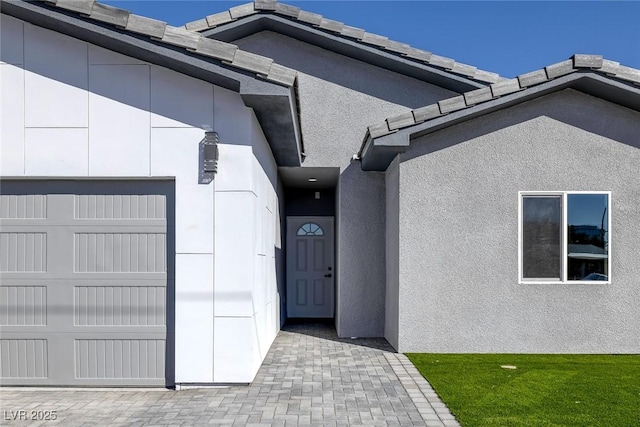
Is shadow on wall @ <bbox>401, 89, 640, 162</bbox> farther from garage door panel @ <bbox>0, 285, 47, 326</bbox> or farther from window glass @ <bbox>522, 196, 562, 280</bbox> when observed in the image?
garage door panel @ <bbox>0, 285, 47, 326</bbox>

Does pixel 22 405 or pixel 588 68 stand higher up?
pixel 588 68

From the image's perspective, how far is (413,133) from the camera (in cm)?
798

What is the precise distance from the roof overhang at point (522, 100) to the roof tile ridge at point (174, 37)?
101 inches

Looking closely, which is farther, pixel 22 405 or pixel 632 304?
pixel 632 304

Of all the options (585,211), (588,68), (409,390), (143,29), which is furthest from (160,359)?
(588,68)

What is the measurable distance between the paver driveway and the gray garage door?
31cm

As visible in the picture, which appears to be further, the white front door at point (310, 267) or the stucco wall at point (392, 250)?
the white front door at point (310, 267)

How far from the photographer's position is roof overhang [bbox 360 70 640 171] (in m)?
7.81

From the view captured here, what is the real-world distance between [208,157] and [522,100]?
5142 mm

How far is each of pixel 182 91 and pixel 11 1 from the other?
2.10 meters

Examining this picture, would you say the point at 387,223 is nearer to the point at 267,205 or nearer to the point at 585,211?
the point at 267,205

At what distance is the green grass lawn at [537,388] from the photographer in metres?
5.06

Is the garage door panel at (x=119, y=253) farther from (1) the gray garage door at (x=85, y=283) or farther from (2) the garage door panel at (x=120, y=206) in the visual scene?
(2) the garage door panel at (x=120, y=206)

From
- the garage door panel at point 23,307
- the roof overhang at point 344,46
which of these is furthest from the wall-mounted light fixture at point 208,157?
the roof overhang at point 344,46
